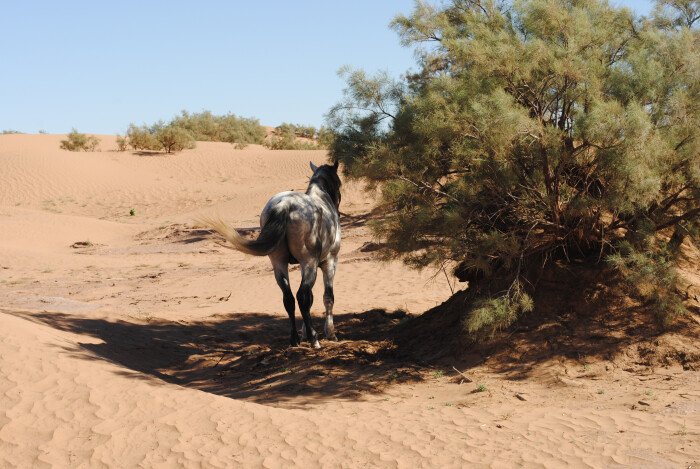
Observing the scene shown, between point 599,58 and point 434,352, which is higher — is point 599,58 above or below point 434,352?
above

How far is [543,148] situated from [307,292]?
3894mm

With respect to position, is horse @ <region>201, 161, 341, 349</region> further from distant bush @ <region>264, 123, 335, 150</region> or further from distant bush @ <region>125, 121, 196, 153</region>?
distant bush @ <region>125, 121, 196, 153</region>

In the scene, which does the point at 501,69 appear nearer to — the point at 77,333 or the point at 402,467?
the point at 402,467

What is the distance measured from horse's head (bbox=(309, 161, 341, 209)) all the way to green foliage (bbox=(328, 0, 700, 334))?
1.42 meters

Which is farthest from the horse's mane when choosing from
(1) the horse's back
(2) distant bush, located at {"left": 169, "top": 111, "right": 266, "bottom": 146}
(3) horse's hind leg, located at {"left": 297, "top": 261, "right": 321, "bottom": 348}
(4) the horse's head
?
(2) distant bush, located at {"left": 169, "top": 111, "right": 266, "bottom": 146}

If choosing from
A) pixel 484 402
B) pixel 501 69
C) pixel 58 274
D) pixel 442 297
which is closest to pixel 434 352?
pixel 484 402

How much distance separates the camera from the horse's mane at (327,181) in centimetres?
1157

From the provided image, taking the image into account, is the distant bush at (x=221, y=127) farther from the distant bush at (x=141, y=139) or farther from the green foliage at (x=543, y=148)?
the green foliage at (x=543, y=148)

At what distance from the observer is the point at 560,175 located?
8.97m

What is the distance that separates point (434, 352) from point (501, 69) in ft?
12.5

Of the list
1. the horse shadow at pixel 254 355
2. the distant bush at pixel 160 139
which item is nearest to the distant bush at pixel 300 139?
the horse shadow at pixel 254 355

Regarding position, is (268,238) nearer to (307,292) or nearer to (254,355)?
(307,292)

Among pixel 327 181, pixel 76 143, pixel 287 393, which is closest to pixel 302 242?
pixel 327 181

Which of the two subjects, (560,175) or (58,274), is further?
(58,274)
